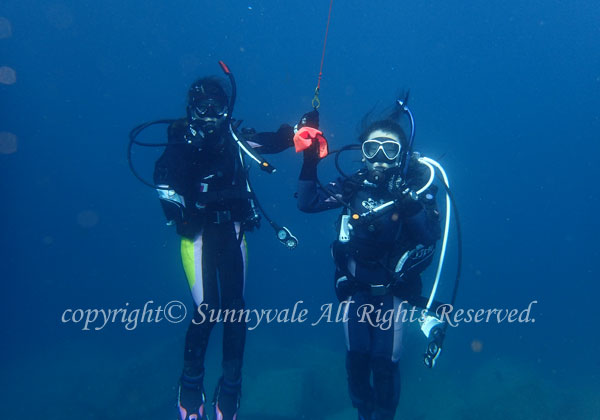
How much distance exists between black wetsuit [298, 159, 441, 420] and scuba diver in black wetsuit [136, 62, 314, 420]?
71 centimetres

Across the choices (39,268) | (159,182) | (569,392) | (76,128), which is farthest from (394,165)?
(76,128)

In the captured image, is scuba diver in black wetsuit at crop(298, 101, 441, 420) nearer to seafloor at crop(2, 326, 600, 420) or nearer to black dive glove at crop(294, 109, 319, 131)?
black dive glove at crop(294, 109, 319, 131)

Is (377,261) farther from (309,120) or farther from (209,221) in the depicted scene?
(209,221)

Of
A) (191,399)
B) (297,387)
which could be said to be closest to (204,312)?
(191,399)

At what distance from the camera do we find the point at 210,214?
4375mm

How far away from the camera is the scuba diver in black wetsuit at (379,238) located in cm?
397

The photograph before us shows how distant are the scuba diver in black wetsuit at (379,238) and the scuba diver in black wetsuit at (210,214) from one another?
67 cm

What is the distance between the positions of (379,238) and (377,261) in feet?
0.90

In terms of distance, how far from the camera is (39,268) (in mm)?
37094

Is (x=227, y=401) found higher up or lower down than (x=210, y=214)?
lower down

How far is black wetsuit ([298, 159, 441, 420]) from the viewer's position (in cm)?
403

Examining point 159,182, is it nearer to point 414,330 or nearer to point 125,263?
point 414,330

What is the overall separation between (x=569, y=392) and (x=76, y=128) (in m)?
63.2

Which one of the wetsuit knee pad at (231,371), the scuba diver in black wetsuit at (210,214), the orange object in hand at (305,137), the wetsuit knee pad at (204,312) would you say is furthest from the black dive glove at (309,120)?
the wetsuit knee pad at (231,371)
